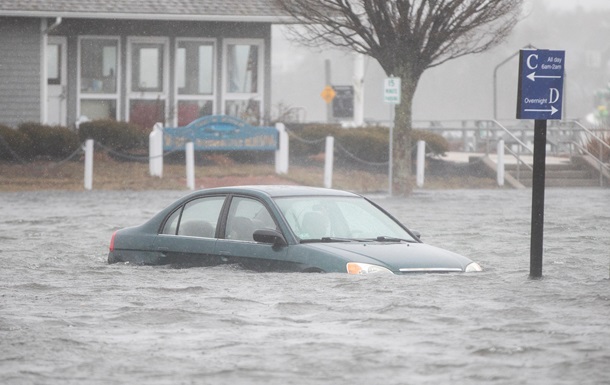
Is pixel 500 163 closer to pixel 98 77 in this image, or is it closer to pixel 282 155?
pixel 282 155

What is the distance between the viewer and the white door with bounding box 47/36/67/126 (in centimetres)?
3678

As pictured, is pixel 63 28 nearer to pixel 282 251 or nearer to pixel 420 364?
pixel 282 251

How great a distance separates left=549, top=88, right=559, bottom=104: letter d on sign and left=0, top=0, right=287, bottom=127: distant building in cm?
2311

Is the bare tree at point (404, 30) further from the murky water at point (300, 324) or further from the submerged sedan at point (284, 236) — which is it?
the submerged sedan at point (284, 236)

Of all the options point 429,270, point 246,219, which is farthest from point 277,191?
point 429,270

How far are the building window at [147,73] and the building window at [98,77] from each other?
0.42m

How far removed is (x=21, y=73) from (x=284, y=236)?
23.7 m

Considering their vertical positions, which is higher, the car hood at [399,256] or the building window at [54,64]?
the building window at [54,64]

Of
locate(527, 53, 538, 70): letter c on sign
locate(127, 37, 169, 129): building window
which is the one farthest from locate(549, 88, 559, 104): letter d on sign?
locate(127, 37, 169, 129): building window

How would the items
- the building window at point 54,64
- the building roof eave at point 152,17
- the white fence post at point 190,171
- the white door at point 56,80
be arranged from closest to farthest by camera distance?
the white fence post at point 190,171
the building roof eave at point 152,17
the white door at point 56,80
the building window at point 54,64

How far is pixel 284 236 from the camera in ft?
41.4

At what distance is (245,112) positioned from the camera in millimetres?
37719

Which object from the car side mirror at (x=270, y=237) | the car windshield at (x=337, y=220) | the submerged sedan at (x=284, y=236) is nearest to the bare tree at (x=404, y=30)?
the car windshield at (x=337, y=220)

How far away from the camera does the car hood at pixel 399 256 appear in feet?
40.2
